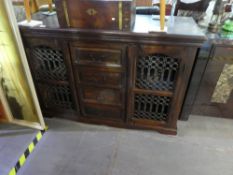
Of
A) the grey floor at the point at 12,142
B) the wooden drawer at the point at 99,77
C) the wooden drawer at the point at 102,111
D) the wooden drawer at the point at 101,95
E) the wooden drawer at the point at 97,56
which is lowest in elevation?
the grey floor at the point at 12,142

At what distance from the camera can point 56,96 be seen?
1.59 meters

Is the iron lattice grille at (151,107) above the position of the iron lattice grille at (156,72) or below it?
below

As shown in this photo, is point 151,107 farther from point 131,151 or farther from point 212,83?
point 212,83

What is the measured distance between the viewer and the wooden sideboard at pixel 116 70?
1.13 metres

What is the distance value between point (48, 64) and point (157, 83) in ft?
2.89

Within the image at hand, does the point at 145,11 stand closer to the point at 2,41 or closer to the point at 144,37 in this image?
the point at 144,37

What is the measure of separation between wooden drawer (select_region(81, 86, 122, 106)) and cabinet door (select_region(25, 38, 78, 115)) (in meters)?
0.11

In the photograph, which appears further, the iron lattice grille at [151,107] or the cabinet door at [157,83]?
the iron lattice grille at [151,107]

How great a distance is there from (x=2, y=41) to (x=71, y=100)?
2.29 feet

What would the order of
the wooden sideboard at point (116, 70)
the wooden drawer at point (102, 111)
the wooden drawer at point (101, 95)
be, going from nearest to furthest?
1. the wooden sideboard at point (116, 70)
2. the wooden drawer at point (101, 95)
3. the wooden drawer at point (102, 111)

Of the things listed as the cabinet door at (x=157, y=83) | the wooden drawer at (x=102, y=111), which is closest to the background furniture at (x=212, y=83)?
the cabinet door at (x=157, y=83)

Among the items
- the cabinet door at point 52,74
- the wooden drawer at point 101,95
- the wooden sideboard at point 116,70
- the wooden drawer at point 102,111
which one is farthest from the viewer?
the wooden drawer at point 102,111

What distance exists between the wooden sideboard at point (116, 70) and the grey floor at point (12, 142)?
30 cm

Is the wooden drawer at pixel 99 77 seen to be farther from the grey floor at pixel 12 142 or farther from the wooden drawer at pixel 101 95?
the grey floor at pixel 12 142
